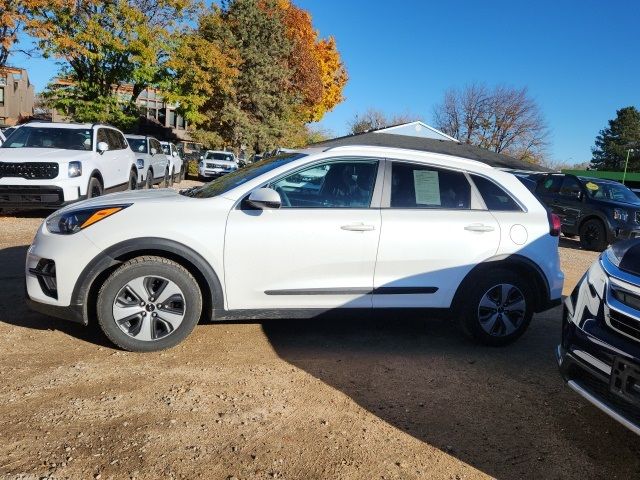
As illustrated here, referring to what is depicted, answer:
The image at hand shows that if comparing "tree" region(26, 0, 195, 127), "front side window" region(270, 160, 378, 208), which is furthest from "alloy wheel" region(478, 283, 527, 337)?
"tree" region(26, 0, 195, 127)

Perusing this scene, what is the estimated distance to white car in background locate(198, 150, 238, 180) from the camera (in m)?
A: 26.0

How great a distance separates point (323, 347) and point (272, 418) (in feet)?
3.92

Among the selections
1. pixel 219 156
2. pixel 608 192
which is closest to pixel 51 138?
pixel 608 192

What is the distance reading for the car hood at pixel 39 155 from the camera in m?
8.54

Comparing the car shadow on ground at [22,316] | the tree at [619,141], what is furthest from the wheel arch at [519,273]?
the tree at [619,141]

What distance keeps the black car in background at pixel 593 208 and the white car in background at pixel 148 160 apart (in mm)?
10165

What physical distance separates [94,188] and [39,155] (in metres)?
1.06

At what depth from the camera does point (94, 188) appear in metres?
9.34

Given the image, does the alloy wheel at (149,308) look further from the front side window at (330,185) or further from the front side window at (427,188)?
the front side window at (427,188)

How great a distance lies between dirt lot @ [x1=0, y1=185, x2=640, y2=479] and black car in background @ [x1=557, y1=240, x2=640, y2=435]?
17.7 inches

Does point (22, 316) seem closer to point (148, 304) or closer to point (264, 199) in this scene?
point (148, 304)

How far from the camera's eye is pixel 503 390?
11.8 feet

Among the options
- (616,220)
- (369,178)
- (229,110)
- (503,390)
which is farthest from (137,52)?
(503,390)

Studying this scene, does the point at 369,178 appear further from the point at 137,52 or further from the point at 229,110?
the point at 229,110
